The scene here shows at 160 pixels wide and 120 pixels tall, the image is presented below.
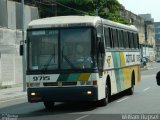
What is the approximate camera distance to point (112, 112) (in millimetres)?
17094

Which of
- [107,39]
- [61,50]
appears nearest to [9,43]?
[107,39]

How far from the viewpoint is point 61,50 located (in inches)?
706

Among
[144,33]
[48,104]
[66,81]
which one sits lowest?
[48,104]

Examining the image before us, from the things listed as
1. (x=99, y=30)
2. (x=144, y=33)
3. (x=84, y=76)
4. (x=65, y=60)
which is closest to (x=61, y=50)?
(x=65, y=60)

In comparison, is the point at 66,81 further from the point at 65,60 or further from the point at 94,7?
the point at 94,7

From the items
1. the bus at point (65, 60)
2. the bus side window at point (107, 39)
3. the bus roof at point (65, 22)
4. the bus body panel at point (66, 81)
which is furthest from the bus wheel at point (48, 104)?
the bus side window at point (107, 39)

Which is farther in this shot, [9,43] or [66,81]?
[9,43]

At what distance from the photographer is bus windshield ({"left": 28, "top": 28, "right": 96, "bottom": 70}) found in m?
17.8

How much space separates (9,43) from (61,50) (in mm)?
20701

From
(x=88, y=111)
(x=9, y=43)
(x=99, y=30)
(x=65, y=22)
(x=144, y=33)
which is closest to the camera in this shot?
(x=88, y=111)

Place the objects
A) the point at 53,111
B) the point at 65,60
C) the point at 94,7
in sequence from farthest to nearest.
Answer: the point at 94,7 → the point at 53,111 → the point at 65,60

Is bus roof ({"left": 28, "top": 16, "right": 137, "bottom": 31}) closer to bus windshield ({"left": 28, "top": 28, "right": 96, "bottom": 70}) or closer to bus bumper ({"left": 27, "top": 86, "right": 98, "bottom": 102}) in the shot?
bus windshield ({"left": 28, "top": 28, "right": 96, "bottom": 70})

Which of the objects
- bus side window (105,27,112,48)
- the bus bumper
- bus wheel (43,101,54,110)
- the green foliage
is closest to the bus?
the bus bumper

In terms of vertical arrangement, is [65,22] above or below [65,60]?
above
